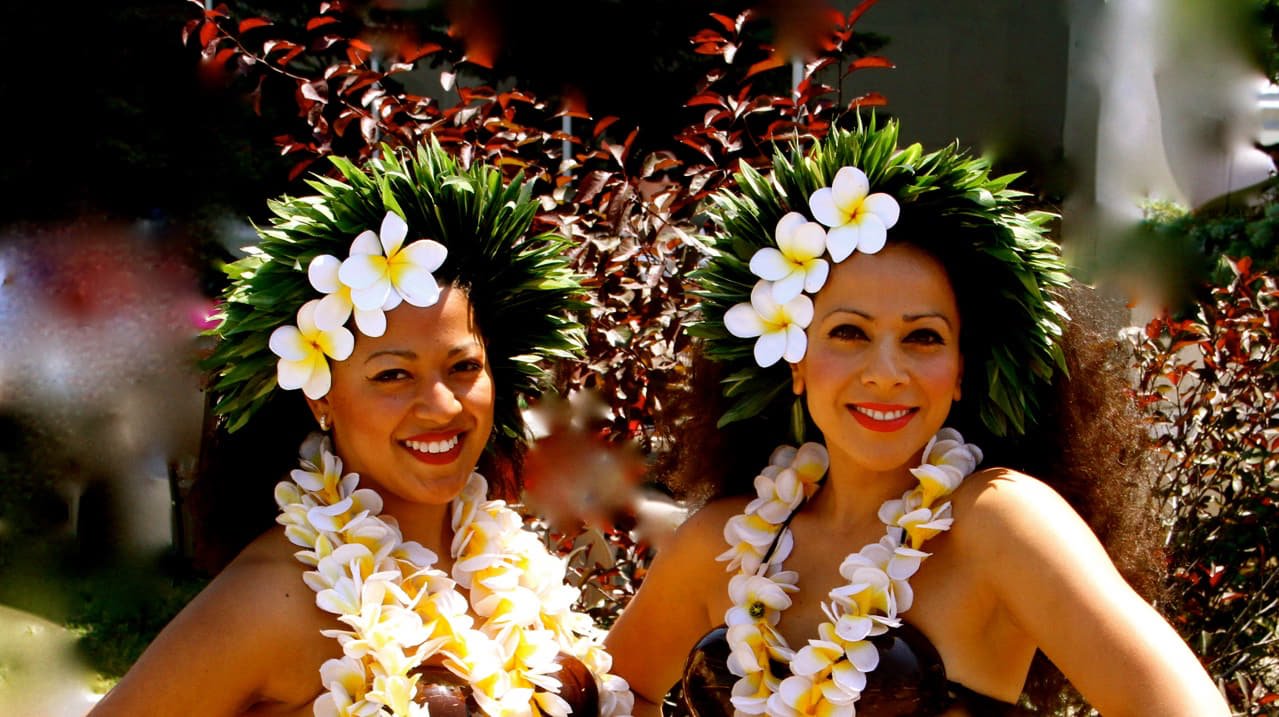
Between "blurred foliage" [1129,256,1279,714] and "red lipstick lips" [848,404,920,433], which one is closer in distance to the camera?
"red lipstick lips" [848,404,920,433]

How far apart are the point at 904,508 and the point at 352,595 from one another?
3.33 feet

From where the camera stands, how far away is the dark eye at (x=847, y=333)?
7.46ft

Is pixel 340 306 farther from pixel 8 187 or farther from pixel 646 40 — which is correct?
pixel 8 187

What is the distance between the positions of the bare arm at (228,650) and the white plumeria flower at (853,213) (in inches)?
45.6

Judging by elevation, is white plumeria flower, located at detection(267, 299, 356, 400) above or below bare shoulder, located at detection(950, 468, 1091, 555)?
below

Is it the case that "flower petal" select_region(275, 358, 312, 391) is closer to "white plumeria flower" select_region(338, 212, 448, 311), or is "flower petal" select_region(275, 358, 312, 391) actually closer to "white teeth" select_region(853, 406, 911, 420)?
"white plumeria flower" select_region(338, 212, 448, 311)

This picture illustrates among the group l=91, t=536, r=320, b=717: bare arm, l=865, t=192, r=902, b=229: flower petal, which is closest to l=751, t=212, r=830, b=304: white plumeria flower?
l=865, t=192, r=902, b=229: flower petal

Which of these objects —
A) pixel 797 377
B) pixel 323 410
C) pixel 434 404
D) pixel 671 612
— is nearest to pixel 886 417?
pixel 797 377

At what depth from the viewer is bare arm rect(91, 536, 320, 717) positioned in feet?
6.61

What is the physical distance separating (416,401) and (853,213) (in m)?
0.89

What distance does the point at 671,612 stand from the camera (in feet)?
8.68

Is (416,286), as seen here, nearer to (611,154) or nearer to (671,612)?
(671,612)

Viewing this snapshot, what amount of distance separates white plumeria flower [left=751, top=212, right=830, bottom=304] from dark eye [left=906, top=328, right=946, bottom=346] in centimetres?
19

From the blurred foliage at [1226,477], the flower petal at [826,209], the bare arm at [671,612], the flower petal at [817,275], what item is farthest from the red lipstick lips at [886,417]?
the blurred foliage at [1226,477]
